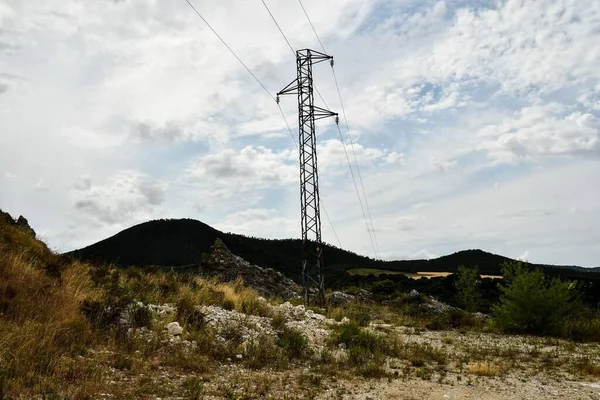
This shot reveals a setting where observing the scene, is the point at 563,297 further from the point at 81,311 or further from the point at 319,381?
the point at 81,311

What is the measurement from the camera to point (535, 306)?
57.2 feet

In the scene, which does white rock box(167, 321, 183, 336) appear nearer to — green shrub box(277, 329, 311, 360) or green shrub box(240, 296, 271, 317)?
green shrub box(277, 329, 311, 360)

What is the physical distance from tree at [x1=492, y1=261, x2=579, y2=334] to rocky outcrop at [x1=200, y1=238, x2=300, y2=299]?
1802cm

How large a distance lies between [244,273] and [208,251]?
187 feet

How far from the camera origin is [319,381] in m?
8.69

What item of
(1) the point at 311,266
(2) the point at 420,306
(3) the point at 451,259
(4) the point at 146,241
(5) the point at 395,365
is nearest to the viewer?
(5) the point at 395,365

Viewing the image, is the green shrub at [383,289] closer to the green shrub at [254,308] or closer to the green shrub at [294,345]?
the green shrub at [254,308]

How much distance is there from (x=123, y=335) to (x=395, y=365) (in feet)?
20.9

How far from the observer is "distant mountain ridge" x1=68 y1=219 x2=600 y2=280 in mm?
88062

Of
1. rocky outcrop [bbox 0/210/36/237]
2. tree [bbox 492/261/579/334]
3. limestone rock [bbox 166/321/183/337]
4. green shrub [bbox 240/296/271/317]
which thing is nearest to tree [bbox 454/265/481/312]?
tree [bbox 492/261/579/334]

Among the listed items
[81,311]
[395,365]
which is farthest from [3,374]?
[395,365]

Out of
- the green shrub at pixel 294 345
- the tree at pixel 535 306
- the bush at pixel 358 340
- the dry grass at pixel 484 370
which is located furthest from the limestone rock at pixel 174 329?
the tree at pixel 535 306

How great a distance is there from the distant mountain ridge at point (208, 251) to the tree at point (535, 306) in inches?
2437

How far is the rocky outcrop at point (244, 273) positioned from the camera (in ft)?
113
